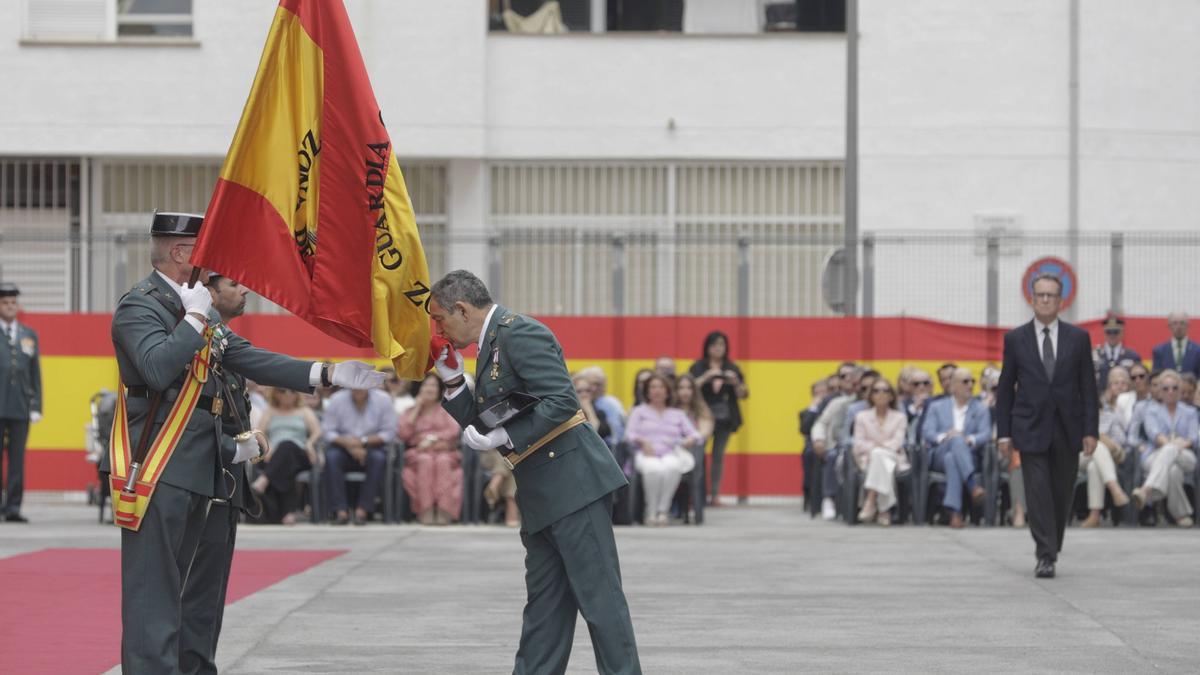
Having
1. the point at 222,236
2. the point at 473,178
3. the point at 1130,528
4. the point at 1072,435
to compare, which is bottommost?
the point at 1130,528

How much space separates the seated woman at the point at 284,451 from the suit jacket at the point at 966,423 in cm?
572

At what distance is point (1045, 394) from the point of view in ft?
44.0

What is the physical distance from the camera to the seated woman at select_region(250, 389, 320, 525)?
59.8 ft

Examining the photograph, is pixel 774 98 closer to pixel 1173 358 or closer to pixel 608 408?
pixel 1173 358

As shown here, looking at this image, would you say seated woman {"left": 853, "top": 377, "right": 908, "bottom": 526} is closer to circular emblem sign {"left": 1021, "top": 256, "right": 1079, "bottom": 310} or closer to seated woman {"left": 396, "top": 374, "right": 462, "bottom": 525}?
seated woman {"left": 396, "top": 374, "right": 462, "bottom": 525}

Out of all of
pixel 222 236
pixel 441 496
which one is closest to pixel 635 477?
pixel 441 496

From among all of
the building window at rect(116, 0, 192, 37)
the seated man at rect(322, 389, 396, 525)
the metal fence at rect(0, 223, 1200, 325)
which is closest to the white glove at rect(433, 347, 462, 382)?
the seated man at rect(322, 389, 396, 525)

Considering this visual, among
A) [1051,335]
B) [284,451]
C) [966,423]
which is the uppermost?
[1051,335]

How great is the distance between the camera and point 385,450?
1844 cm

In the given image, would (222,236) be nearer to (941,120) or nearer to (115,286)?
(115,286)

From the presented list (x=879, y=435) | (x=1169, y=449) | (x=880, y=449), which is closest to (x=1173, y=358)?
(x=1169, y=449)

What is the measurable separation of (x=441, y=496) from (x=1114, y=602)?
7822 millimetres

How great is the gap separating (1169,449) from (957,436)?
194 cm

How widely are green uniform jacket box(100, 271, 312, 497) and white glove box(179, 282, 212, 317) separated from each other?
78 mm
